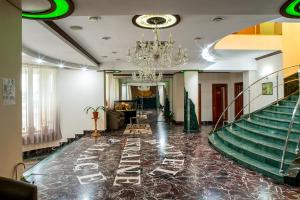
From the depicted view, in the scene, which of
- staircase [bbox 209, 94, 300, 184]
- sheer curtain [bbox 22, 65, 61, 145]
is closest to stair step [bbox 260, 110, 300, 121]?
staircase [bbox 209, 94, 300, 184]

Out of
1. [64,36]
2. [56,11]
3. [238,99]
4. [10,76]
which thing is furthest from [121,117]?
[10,76]

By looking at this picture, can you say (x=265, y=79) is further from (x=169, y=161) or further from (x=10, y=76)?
(x=10, y=76)

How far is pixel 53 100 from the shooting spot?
938cm

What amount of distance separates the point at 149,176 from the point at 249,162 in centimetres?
221

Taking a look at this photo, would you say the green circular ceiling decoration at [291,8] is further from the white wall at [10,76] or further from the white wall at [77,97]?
the white wall at [77,97]

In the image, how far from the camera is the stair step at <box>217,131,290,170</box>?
15.3 ft

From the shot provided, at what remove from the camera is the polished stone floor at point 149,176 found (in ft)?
12.2

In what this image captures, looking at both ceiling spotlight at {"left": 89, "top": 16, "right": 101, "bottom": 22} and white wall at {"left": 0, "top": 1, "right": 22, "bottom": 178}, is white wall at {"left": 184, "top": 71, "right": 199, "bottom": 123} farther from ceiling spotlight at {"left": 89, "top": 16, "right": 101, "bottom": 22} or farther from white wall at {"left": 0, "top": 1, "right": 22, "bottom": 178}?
white wall at {"left": 0, "top": 1, "right": 22, "bottom": 178}

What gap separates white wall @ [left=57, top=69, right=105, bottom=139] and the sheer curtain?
42cm

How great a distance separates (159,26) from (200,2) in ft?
6.58

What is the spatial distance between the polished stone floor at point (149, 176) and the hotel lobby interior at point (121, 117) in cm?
2

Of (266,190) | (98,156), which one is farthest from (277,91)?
(98,156)

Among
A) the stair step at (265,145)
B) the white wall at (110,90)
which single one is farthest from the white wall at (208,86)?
the stair step at (265,145)

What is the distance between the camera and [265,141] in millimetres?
5617
